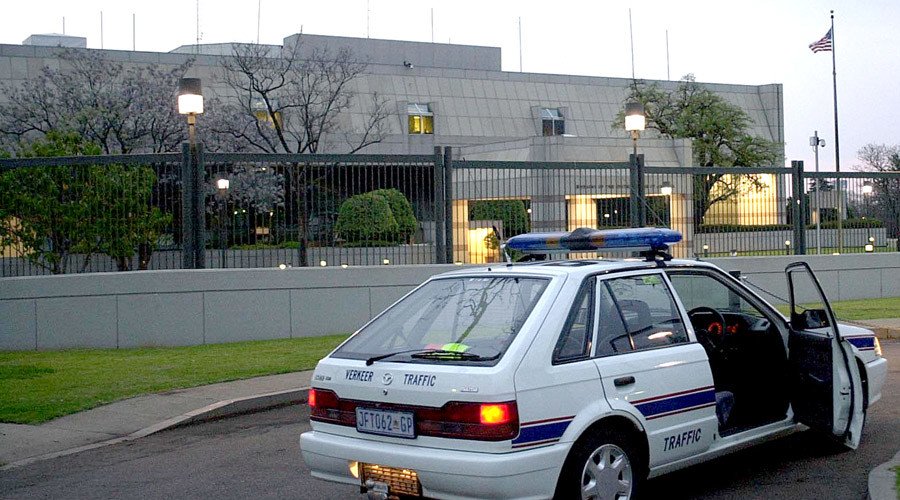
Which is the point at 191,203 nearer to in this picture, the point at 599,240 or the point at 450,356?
the point at 599,240

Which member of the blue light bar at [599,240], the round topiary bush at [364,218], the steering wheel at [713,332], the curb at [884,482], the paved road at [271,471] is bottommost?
the paved road at [271,471]

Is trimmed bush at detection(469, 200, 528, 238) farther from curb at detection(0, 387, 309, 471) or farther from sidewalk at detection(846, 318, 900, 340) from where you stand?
curb at detection(0, 387, 309, 471)

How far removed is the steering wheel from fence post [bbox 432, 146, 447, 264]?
389 inches

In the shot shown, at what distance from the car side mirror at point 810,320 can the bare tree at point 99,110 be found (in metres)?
34.1

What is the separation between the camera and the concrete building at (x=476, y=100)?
42.5m

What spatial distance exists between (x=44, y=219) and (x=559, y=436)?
13.2m

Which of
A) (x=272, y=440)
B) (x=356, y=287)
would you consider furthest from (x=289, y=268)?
(x=272, y=440)

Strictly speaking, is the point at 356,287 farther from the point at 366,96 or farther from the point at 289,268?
the point at 366,96

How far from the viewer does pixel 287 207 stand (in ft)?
55.8

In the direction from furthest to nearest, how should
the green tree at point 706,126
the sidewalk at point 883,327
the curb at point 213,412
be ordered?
the green tree at point 706,126 → the sidewalk at point 883,327 → the curb at point 213,412

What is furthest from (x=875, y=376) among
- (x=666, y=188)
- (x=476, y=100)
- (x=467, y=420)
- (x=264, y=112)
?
(x=476, y=100)

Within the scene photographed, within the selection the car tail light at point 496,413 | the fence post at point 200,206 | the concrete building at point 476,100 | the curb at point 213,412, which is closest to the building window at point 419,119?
the concrete building at point 476,100

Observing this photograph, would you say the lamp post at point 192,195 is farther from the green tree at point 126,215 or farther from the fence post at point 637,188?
the fence post at point 637,188

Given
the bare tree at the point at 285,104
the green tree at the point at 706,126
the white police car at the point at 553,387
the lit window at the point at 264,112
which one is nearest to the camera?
the white police car at the point at 553,387
